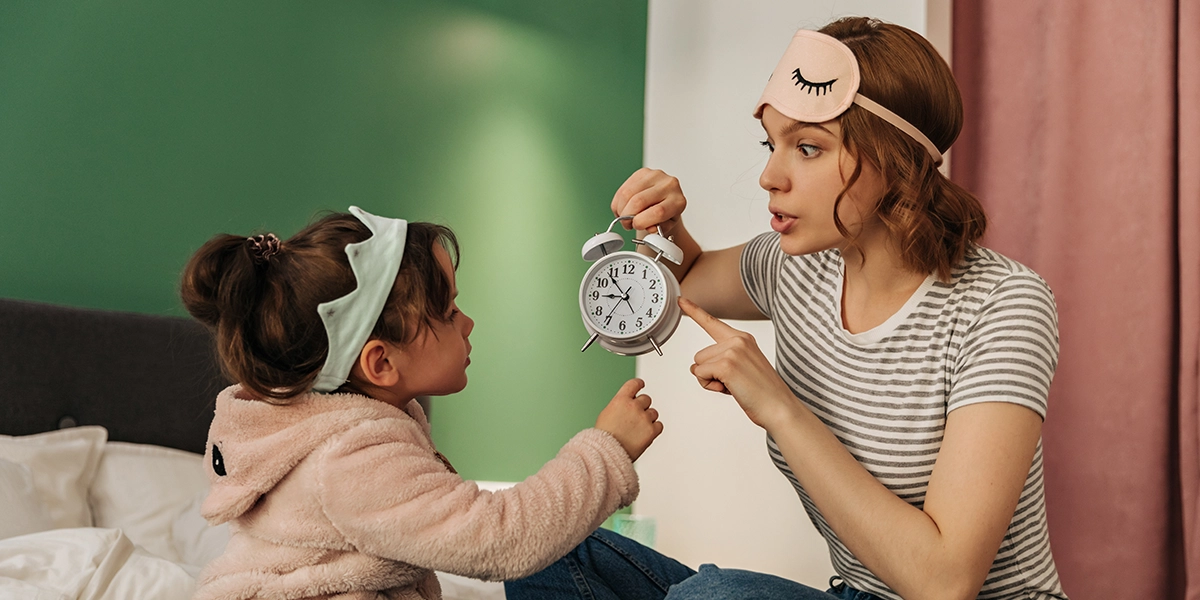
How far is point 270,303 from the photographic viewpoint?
1305 mm

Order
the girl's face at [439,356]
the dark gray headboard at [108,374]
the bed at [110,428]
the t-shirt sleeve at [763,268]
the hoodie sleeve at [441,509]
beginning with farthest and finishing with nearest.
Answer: the dark gray headboard at [108,374]
the bed at [110,428]
the t-shirt sleeve at [763,268]
the girl's face at [439,356]
the hoodie sleeve at [441,509]

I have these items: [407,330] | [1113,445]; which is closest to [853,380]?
[407,330]

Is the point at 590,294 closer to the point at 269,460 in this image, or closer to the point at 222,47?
the point at 269,460

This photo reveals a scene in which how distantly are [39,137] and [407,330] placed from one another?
1498mm

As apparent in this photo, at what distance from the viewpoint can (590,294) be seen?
153 cm

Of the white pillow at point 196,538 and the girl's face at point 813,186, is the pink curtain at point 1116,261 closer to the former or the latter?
the girl's face at point 813,186

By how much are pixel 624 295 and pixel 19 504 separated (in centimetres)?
134

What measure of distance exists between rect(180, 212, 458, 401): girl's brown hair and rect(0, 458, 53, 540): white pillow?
87 centimetres

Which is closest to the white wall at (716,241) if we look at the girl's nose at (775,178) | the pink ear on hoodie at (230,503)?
the girl's nose at (775,178)

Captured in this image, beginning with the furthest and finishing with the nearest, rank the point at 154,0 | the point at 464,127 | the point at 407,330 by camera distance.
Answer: the point at 464,127 < the point at 154,0 < the point at 407,330

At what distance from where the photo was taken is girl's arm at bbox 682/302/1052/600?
4.00 feet

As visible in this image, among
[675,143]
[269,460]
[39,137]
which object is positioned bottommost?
[269,460]

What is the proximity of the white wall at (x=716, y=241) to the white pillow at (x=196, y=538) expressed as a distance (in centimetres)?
165

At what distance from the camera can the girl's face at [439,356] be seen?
1403 millimetres
